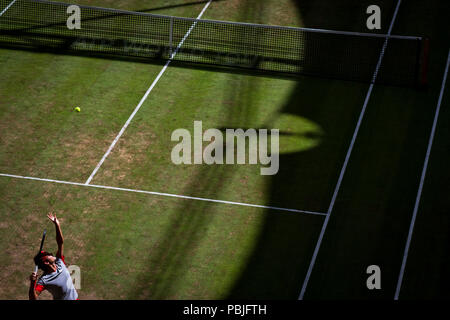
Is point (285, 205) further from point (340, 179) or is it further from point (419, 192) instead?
point (419, 192)

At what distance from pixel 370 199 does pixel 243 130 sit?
12.5ft

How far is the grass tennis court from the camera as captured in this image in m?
15.0

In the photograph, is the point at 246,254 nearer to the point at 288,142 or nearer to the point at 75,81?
the point at 288,142

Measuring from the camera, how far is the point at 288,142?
18.8m

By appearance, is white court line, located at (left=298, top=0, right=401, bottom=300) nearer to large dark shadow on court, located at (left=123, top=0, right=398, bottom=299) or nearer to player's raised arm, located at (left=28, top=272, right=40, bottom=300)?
large dark shadow on court, located at (left=123, top=0, right=398, bottom=299)

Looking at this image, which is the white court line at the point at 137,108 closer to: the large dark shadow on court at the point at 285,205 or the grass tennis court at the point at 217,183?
the grass tennis court at the point at 217,183

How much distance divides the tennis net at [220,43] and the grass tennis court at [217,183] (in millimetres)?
529

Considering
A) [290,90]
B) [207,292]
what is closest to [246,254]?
[207,292]

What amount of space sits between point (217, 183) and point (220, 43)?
21.2ft

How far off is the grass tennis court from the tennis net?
53 cm

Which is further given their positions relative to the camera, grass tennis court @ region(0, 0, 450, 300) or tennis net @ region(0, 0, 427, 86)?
tennis net @ region(0, 0, 427, 86)

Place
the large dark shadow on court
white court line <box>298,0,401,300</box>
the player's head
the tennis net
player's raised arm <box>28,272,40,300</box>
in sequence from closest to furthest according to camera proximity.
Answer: player's raised arm <box>28,272,40,300</box> → the player's head → the large dark shadow on court → white court line <box>298,0,401,300</box> → the tennis net

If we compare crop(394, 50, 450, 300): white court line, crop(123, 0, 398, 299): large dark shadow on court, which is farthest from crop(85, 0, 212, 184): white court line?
crop(394, 50, 450, 300): white court line

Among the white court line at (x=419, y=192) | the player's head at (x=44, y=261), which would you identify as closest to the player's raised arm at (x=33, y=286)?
the player's head at (x=44, y=261)
